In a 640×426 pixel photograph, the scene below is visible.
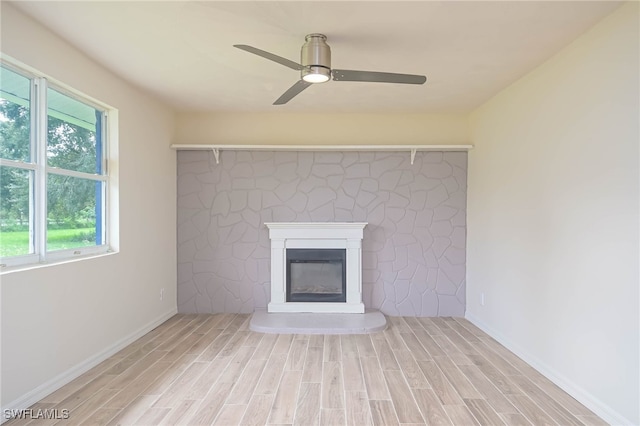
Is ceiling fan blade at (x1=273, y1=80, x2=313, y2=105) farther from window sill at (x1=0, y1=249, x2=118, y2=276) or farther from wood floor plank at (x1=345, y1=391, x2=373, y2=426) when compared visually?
wood floor plank at (x1=345, y1=391, x2=373, y2=426)

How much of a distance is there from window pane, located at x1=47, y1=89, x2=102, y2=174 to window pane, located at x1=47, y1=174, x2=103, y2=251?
0.42 ft

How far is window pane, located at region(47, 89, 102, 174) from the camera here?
2.60m

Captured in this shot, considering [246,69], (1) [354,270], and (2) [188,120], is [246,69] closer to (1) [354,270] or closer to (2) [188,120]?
(2) [188,120]

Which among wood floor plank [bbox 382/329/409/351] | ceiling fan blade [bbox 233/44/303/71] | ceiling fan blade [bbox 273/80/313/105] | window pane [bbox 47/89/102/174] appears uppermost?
ceiling fan blade [bbox 233/44/303/71]

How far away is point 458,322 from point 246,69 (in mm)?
3586

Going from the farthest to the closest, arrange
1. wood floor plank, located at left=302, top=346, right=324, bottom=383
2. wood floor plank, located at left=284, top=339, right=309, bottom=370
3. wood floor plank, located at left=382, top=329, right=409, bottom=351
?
wood floor plank, located at left=382, top=329, right=409, bottom=351 → wood floor plank, located at left=284, top=339, right=309, bottom=370 → wood floor plank, located at left=302, top=346, right=324, bottom=383

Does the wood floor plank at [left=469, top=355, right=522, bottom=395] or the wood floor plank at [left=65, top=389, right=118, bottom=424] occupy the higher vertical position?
the wood floor plank at [left=65, top=389, right=118, bottom=424]

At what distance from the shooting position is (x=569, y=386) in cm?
254

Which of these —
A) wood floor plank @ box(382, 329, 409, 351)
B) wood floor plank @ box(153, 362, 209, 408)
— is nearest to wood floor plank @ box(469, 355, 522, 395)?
wood floor plank @ box(382, 329, 409, 351)

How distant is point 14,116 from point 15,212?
610mm

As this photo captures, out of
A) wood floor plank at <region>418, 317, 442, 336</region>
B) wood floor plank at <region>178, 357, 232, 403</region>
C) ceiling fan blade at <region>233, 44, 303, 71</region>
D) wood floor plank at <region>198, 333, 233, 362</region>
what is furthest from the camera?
wood floor plank at <region>418, 317, 442, 336</region>

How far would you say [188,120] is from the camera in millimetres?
4512

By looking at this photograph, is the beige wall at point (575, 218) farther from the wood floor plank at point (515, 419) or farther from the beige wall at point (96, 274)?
the beige wall at point (96, 274)

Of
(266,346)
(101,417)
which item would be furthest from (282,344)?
(101,417)
